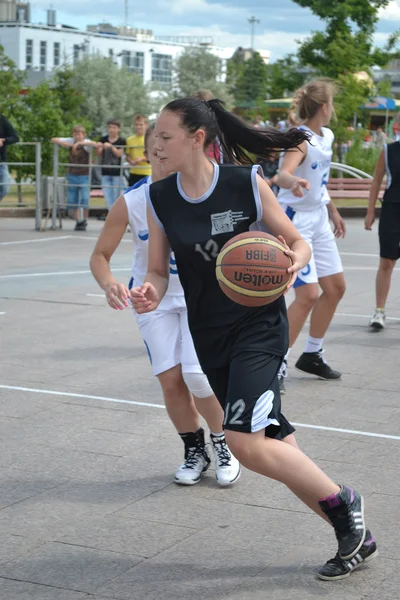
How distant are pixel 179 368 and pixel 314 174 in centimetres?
295

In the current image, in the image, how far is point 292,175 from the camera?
774 centimetres

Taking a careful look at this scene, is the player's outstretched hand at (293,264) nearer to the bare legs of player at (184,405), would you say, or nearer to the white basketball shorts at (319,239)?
the bare legs of player at (184,405)

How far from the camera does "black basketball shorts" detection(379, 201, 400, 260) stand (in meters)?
10.6

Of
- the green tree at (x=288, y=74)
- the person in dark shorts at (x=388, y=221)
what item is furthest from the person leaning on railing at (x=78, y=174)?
the green tree at (x=288, y=74)

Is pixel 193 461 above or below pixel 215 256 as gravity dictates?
below

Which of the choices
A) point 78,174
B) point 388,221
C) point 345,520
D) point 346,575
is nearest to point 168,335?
point 345,520

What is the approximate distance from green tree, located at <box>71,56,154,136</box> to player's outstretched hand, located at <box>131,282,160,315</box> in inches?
2291

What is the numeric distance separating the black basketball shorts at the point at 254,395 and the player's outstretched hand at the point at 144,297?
0.42 meters

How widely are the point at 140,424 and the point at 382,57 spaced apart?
34002 mm

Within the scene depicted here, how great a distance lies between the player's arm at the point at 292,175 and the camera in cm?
718

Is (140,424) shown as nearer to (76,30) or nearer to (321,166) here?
(321,166)

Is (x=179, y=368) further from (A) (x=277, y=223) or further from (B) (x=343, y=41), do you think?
(B) (x=343, y=41)

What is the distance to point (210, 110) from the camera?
4.69 m

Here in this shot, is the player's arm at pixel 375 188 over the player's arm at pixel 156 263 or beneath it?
beneath
